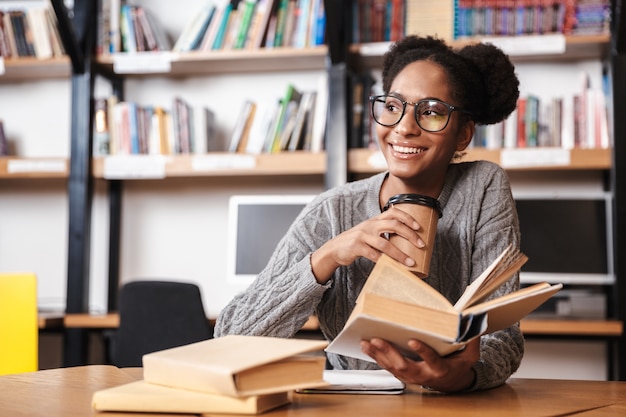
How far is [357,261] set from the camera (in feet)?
5.16

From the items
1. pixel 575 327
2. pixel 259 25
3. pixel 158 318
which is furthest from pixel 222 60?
pixel 575 327

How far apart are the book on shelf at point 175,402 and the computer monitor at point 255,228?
221cm

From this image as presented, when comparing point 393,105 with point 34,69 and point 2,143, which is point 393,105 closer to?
point 34,69

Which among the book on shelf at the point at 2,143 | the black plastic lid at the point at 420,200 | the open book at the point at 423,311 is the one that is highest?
the book on shelf at the point at 2,143

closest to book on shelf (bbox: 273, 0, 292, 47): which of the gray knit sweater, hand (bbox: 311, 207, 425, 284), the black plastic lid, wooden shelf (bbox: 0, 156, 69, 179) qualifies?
wooden shelf (bbox: 0, 156, 69, 179)

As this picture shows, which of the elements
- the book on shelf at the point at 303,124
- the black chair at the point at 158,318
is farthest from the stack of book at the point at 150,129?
the black chair at the point at 158,318

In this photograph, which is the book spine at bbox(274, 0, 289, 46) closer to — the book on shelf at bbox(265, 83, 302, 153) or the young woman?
the book on shelf at bbox(265, 83, 302, 153)

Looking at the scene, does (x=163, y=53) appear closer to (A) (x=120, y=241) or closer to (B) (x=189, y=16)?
(B) (x=189, y=16)

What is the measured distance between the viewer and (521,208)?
309cm

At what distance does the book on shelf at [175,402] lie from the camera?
3.11ft

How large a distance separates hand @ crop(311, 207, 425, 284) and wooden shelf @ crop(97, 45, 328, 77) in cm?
196

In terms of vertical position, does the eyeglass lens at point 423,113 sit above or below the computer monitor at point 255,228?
above

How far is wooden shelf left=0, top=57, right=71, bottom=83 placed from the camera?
3445 mm

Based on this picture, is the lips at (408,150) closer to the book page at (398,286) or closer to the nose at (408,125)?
the nose at (408,125)
